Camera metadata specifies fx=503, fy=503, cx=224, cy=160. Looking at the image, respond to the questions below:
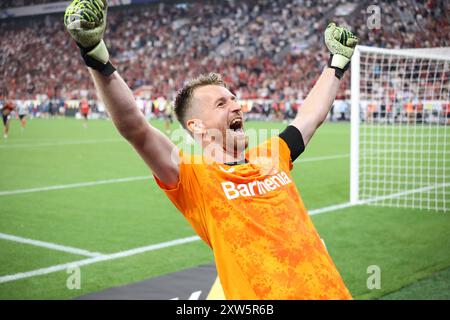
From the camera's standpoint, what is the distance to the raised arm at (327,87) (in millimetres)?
2689

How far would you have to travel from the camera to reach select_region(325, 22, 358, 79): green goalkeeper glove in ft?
9.05

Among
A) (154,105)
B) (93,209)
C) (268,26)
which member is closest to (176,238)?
(93,209)

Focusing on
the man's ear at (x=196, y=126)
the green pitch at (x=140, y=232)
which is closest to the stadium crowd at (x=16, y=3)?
the green pitch at (x=140, y=232)

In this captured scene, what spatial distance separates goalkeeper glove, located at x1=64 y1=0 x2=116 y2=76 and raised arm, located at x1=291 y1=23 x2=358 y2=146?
120 cm

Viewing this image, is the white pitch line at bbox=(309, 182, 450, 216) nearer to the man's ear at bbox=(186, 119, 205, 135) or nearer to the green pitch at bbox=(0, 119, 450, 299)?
the green pitch at bbox=(0, 119, 450, 299)

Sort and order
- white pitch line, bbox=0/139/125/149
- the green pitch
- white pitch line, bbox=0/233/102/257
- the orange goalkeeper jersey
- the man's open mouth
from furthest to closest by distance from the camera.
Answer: white pitch line, bbox=0/139/125/149 < white pitch line, bbox=0/233/102/257 < the green pitch < the man's open mouth < the orange goalkeeper jersey

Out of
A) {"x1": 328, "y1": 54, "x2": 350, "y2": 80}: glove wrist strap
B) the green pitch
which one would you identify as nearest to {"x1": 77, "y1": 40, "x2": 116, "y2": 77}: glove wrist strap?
{"x1": 328, "y1": 54, "x2": 350, "y2": 80}: glove wrist strap

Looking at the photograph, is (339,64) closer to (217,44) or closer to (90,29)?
(90,29)

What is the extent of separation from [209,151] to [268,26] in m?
37.8

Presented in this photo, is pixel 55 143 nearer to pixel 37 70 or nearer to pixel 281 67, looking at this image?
pixel 281 67

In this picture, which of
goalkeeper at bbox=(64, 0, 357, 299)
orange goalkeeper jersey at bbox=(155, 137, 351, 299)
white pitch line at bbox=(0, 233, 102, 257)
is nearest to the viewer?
goalkeeper at bbox=(64, 0, 357, 299)

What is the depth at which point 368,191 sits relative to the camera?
9352mm

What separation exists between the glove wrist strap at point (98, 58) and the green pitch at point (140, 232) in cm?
311
